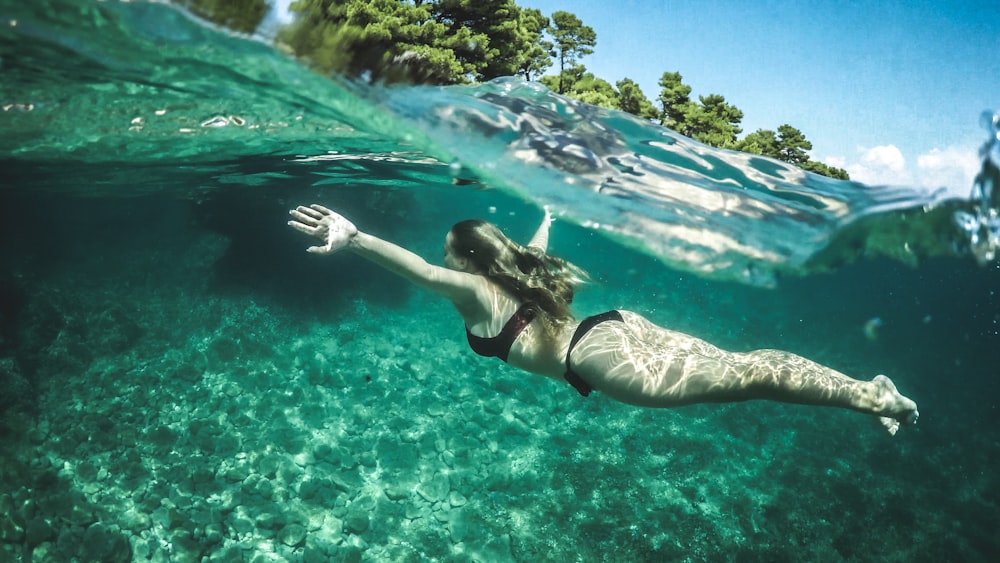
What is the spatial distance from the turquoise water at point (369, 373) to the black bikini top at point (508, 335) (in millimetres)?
3841

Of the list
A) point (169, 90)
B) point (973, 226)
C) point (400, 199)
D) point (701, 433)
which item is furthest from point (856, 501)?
point (400, 199)

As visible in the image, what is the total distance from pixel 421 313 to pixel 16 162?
1220 cm

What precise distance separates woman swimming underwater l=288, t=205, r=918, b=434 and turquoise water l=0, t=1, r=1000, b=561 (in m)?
3.40

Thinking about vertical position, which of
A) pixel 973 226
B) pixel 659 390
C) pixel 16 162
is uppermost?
pixel 973 226

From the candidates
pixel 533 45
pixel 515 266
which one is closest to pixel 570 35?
pixel 533 45

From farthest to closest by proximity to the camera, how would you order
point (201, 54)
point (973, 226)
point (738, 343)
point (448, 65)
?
point (738, 343), point (973, 226), point (448, 65), point (201, 54)

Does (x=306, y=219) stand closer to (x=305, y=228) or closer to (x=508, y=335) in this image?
(x=305, y=228)

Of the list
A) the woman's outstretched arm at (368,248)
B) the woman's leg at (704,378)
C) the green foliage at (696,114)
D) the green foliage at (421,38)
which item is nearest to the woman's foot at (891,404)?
the woman's leg at (704,378)

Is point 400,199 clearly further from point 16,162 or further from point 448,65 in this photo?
point 448,65

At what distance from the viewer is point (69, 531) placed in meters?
7.80

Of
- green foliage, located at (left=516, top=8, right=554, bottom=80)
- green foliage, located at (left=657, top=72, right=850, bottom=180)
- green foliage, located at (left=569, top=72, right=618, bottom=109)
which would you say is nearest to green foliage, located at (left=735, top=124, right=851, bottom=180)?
green foliage, located at (left=657, top=72, right=850, bottom=180)

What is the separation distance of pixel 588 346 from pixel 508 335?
82 centimetres

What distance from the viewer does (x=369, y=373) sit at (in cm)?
1217

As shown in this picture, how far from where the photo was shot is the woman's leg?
181 inches
